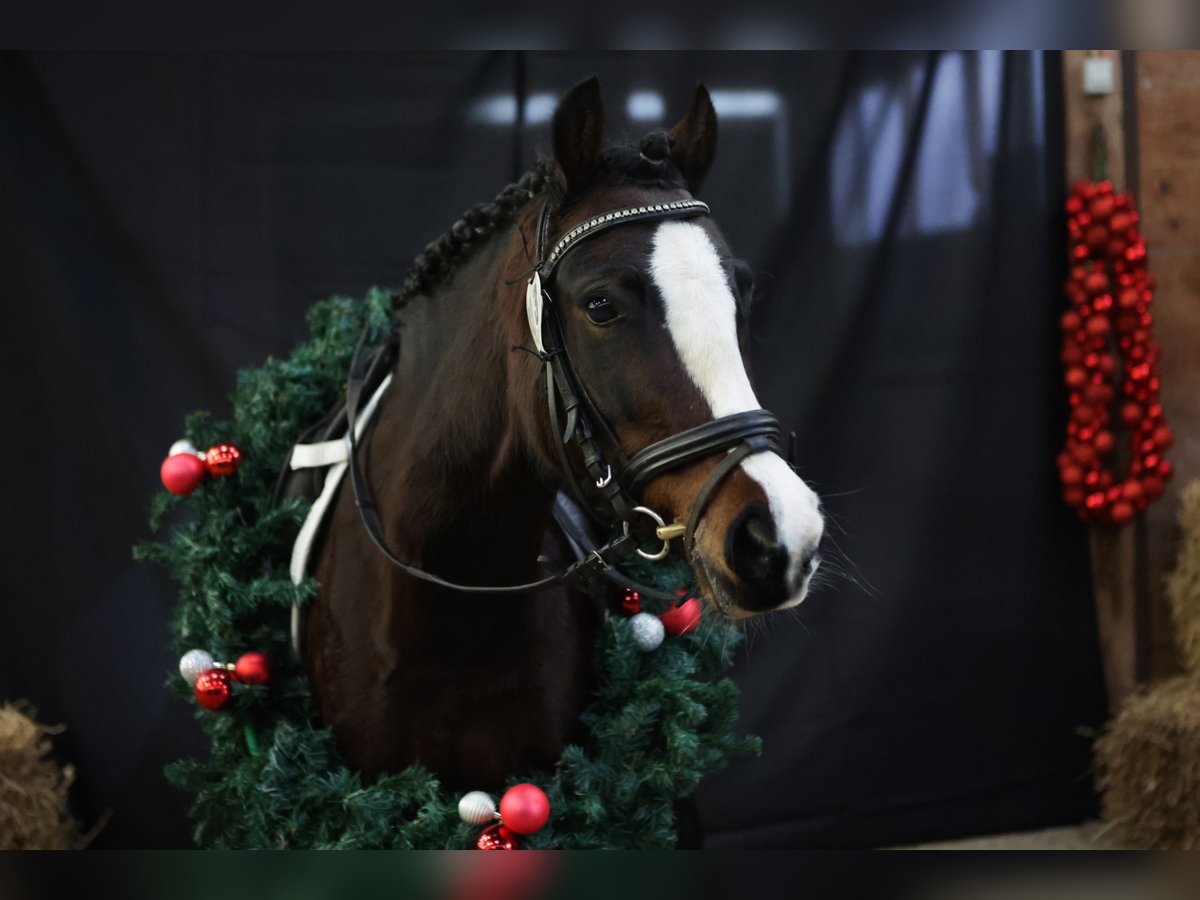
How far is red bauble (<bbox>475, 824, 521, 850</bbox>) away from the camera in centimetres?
141

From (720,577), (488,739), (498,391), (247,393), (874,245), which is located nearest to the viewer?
(720,577)

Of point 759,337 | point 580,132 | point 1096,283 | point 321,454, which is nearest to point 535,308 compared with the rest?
point 580,132

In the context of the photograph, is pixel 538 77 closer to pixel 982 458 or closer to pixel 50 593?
pixel 982 458

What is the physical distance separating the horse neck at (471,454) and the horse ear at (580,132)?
15cm

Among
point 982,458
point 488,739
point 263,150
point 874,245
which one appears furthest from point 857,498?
point 263,150

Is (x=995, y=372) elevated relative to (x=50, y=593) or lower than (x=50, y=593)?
elevated

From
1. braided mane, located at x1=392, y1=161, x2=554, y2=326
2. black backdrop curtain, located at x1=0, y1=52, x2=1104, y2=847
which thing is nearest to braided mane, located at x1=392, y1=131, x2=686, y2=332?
braided mane, located at x1=392, y1=161, x2=554, y2=326

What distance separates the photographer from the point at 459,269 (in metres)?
1.49

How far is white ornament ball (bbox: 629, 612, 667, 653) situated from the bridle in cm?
32

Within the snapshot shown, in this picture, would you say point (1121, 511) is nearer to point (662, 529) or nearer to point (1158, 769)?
point (1158, 769)

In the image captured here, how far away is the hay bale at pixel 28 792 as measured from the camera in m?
2.17

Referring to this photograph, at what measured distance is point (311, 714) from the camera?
160 cm

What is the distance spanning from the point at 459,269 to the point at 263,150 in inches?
48.0

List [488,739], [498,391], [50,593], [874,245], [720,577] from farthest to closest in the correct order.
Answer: [874,245], [50,593], [488,739], [498,391], [720,577]
